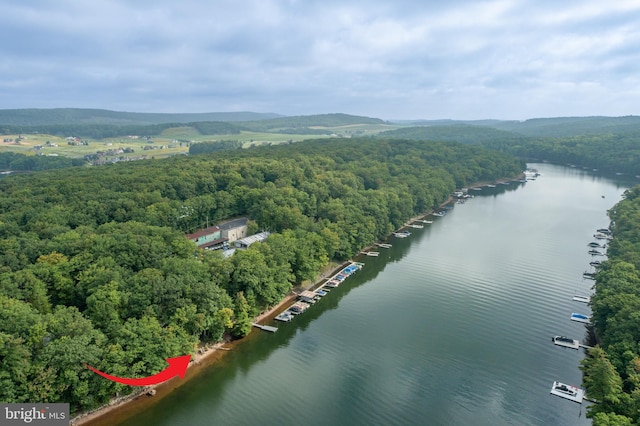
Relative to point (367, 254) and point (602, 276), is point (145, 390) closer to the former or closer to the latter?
point (367, 254)

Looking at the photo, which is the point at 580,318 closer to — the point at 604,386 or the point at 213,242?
the point at 604,386

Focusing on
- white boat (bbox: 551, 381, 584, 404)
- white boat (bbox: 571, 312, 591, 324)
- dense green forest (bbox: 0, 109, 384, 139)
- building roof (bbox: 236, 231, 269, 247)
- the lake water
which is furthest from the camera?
dense green forest (bbox: 0, 109, 384, 139)

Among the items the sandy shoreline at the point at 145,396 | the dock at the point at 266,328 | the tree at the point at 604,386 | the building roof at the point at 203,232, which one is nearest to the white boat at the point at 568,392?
the tree at the point at 604,386

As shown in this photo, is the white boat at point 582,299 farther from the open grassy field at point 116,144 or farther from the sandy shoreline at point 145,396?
the open grassy field at point 116,144

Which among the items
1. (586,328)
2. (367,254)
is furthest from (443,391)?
(367,254)

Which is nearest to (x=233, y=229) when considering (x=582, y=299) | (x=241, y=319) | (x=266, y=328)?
(x=266, y=328)

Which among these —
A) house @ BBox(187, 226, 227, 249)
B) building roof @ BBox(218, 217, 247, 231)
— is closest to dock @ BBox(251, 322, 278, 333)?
house @ BBox(187, 226, 227, 249)

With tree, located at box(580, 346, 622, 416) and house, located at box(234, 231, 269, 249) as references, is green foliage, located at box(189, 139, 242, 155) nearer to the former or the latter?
house, located at box(234, 231, 269, 249)
